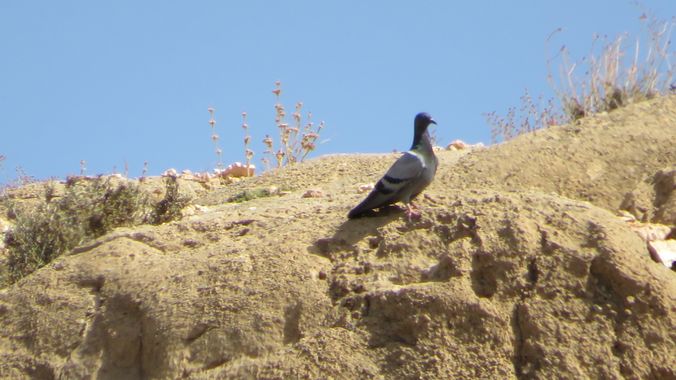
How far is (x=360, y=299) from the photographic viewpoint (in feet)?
17.5

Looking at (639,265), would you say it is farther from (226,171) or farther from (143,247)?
(226,171)

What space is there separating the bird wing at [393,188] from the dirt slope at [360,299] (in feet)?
0.28

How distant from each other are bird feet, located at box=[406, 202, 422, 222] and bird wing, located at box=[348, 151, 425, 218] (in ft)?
0.49

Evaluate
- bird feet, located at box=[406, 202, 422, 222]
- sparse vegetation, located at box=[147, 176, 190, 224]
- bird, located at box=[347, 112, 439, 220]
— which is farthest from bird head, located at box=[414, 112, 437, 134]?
sparse vegetation, located at box=[147, 176, 190, 224]

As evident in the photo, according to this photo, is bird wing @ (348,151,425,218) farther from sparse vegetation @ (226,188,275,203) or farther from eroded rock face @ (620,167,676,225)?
sparse vegetation @ (226,188,275,203)

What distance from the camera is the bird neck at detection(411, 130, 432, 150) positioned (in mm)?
6801

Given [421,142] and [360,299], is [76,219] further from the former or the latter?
[360,299]

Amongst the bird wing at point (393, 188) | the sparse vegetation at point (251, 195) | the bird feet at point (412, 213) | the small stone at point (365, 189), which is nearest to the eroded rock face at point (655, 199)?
the bird wing at point (393, 188)

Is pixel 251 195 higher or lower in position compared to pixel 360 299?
higher

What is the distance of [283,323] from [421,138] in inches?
75.2

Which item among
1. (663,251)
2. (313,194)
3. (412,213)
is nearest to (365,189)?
(313,194)

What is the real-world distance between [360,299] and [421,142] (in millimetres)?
1758

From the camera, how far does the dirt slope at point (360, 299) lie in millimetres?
4992

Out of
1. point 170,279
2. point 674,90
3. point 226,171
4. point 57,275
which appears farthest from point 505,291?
point 226,171
